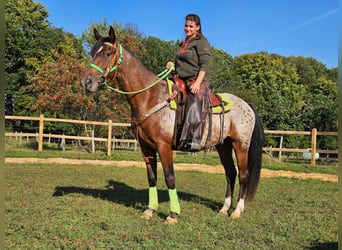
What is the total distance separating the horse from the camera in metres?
4.73

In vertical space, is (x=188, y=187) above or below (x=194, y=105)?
below

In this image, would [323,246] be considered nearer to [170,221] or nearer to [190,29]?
[170,221]

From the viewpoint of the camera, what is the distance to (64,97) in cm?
1945

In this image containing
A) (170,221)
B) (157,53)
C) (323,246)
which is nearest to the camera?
(323,246)

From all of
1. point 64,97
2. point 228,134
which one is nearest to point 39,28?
Answer: point 64,97

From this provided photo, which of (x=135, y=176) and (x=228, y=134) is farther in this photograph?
(x=135, y=176)

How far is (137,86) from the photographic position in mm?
4961

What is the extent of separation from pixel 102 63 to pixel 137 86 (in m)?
0.61

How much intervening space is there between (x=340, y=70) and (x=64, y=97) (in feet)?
63.6

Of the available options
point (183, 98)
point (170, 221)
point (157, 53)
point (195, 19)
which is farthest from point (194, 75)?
point (157, 53)

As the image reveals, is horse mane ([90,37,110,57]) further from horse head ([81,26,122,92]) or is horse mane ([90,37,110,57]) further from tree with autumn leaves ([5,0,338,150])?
tree with autumn leaves ([5,0,338,150])

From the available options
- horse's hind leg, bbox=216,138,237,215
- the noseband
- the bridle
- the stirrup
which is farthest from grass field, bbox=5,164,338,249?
the noseband

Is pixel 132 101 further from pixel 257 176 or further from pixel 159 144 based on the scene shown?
pixel 257 176

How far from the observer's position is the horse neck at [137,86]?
4.94 meters
